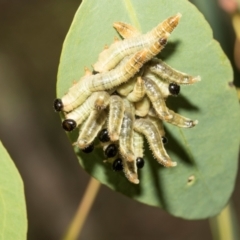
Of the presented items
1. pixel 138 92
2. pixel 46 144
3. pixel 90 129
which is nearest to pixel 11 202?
pixel 90 129

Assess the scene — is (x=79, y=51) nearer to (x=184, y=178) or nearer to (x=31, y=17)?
(x=184, y=178)

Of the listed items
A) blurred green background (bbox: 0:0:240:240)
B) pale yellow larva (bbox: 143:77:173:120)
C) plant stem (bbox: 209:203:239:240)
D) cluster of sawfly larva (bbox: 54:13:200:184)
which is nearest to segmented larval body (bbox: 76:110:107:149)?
cluster of sawfly larva (bbox: 54:13:200:184)

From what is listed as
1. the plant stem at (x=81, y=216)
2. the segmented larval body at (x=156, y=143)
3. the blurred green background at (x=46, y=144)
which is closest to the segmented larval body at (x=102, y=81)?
the segmented larval body at (x=156, y=143)

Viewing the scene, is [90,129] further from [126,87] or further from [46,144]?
[46,144]

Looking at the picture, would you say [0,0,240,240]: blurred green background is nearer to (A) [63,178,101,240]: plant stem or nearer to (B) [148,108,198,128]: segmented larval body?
(A) [63,178,101,240]: plant stem

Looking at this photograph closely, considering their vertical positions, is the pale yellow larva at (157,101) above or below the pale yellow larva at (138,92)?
below

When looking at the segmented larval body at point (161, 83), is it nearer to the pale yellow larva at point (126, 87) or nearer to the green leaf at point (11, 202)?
the pale yellow larva at point (126, 87)
